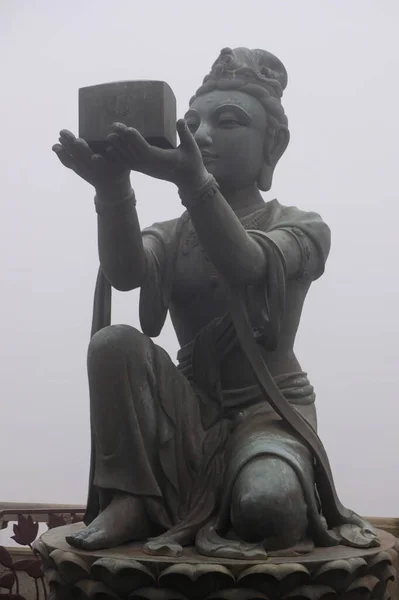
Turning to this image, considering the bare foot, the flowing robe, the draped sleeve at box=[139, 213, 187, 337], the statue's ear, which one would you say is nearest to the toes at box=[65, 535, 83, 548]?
the bare foot

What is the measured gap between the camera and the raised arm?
214cm

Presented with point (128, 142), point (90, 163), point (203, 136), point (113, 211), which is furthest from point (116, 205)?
point (203, 136)

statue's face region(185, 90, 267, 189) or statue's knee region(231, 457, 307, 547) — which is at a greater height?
statue's face region(185, 90, 267, 189)

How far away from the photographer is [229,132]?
2.54 meters

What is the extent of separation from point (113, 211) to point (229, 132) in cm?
46

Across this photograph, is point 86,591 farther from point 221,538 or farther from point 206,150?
point 206,150

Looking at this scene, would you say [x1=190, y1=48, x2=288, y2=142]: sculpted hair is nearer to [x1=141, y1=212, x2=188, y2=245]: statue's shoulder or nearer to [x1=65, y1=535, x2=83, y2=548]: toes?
[x1=141, y1=212, x2=188, y2=245]: statue's shoulder

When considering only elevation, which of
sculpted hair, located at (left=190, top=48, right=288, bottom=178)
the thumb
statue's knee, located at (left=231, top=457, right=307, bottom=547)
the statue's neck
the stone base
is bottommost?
the stone base

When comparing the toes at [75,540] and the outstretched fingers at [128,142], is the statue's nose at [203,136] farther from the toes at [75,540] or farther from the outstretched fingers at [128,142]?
the toes at [75,540]

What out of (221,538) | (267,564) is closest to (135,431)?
(221,538)

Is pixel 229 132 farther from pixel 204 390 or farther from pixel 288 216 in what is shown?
pixel 204 390

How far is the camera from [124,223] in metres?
2.32

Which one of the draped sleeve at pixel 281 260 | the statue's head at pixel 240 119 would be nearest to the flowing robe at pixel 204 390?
the draped sleeve at pixel 281 260

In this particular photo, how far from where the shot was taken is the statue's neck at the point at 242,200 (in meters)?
2.61
